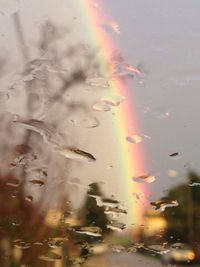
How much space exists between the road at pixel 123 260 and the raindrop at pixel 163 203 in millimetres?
179

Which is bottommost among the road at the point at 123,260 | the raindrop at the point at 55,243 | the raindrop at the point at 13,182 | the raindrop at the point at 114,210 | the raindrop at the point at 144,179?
the road at the point at 123,260

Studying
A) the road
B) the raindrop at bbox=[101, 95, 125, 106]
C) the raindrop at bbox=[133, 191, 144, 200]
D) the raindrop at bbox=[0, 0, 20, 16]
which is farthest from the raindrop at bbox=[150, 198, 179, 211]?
the raindrop at bbox=[0, 0, 20, 16]

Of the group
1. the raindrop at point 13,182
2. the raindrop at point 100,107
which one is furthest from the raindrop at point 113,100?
the raindrop at point 13,182

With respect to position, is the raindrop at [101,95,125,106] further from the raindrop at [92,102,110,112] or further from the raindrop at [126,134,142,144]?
the raindrop at [126,134,142,144]

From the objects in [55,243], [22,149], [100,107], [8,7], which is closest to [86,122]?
[100,107]

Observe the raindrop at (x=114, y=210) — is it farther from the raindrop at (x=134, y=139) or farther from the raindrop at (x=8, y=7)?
the raindrop at (x=8, y=7)

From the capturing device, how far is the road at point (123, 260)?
4.57 ft

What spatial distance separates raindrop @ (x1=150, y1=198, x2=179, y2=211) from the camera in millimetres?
1530

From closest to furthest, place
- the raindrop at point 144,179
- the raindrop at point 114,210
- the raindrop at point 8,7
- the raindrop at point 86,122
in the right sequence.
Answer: the raindrop at point 114,210
the raindrop at point 144,179
the raindrop at point 86,122
the raindrop at point 8,7

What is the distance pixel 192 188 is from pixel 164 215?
0.50ft

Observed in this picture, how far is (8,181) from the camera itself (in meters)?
1.51

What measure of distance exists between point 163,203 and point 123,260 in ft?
0.78

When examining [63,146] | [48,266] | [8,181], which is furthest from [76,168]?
[48,266]

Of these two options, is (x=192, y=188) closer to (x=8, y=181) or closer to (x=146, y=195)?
(x=146, y=195)
